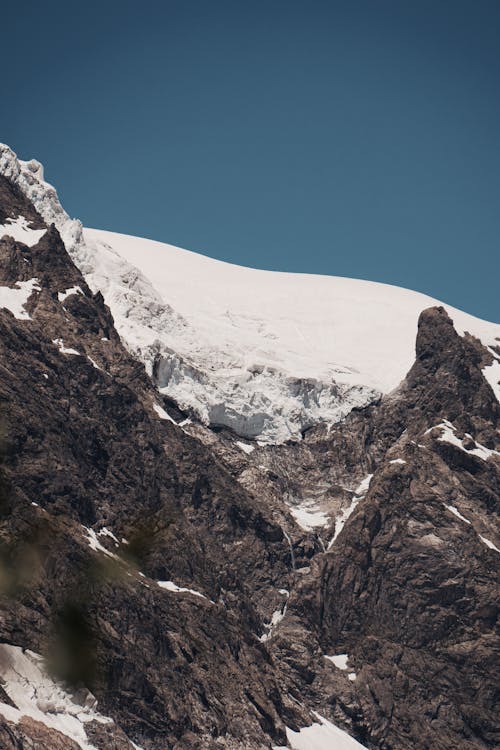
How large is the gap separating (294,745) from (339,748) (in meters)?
11.7

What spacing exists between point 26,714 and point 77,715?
29.4ft

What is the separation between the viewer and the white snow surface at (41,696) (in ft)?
500

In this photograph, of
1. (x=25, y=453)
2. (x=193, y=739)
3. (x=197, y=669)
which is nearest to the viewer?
(x=193, y=739)

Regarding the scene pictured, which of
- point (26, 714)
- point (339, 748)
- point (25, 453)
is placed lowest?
point (26, 714)

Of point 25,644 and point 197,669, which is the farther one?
point 197,669

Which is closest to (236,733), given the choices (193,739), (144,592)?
(193,739)

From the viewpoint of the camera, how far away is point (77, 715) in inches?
6186

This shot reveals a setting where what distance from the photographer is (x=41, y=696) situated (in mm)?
154375

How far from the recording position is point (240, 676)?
7525 inches

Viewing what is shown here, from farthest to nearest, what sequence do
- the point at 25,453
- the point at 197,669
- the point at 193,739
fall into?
the point at 25,453, the point at 197,669, the point at 193,739

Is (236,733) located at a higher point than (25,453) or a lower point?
lower

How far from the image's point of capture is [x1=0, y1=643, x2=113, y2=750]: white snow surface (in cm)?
15238

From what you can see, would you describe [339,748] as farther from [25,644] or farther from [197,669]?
[25,644]

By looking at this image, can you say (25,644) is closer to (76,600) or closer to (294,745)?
(76,600)
